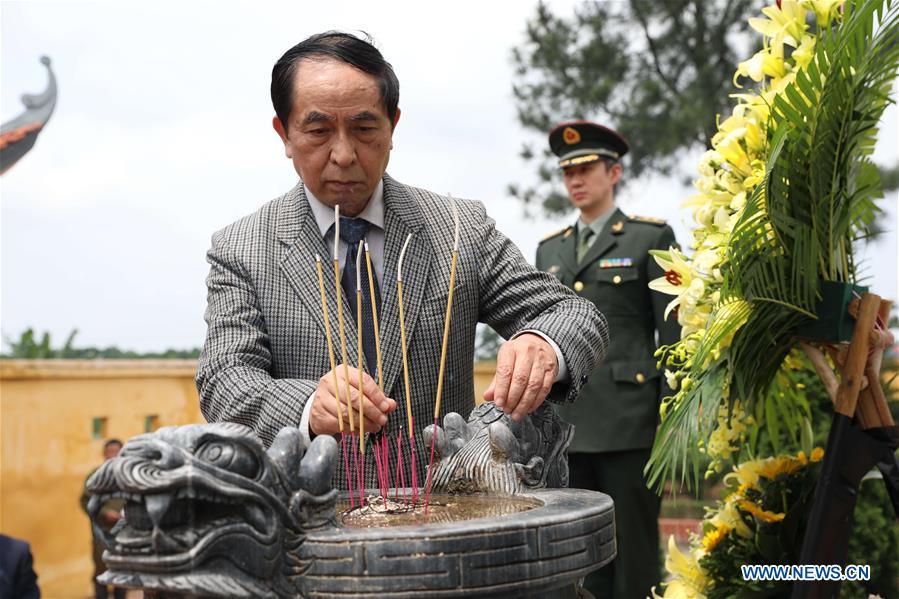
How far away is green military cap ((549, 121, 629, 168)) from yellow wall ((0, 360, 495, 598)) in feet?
11.5

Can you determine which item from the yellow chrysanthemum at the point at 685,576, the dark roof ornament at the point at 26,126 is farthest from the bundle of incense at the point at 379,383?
the dark roof ornament at the point at 26,126

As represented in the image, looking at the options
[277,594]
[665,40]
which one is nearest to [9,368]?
[277,594]

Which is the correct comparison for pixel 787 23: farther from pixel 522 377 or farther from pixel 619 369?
pixel 619 369

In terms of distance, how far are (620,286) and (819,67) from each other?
8.13 ft

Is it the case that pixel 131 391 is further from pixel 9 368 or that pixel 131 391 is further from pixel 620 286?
pixel 620 286

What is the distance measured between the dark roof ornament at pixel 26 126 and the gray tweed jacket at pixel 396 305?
16.7 feet

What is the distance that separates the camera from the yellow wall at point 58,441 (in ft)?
20.8

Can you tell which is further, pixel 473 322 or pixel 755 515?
pixel 755 515

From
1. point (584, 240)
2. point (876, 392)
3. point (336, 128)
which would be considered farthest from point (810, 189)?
point (584, 240)

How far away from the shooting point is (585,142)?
5.15 metres

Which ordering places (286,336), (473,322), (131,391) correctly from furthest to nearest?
1. (131,391)
2. (473,322)
3. (286,336)

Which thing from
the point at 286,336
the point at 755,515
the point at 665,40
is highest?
the point at 665,40

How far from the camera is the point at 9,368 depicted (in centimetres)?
629

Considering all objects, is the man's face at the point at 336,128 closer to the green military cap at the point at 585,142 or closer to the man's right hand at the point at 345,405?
the man's right hand at the point at 345,405
